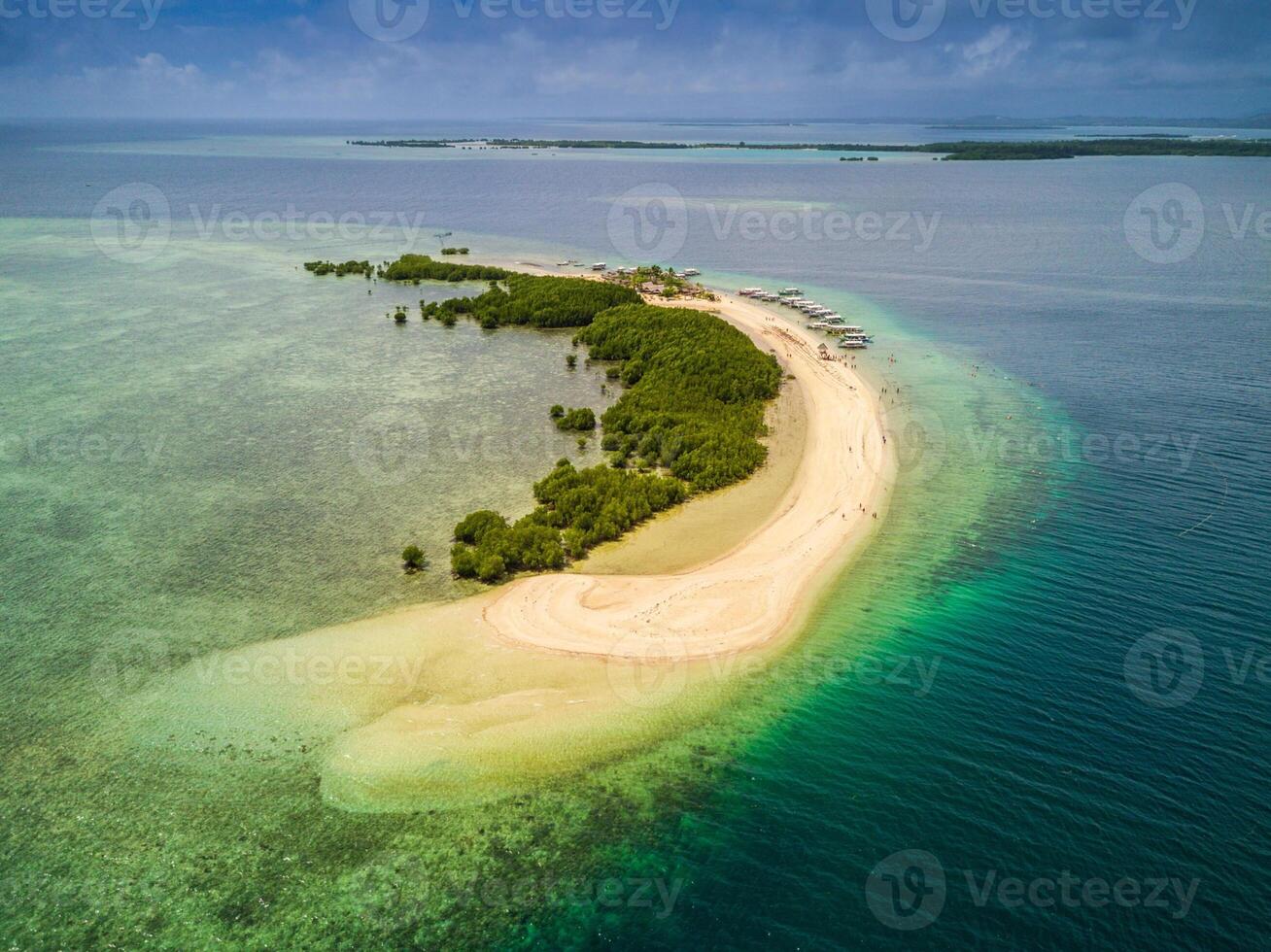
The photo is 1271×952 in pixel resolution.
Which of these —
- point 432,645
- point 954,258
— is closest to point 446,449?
point 432,645

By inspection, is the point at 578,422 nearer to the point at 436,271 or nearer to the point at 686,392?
the point at 686,392

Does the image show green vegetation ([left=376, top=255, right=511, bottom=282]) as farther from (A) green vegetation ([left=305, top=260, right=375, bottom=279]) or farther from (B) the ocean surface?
(B) the ocean surface

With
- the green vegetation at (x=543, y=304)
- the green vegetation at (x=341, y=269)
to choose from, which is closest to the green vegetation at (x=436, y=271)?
the green vegetation at (x=341, y=269)

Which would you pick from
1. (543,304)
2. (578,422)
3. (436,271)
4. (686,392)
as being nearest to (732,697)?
(578,422)

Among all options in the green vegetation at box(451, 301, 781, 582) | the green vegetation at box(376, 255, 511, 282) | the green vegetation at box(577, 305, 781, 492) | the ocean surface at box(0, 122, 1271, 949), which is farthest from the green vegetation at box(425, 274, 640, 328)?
the green vegetation at box(376, 255, 511, 282)

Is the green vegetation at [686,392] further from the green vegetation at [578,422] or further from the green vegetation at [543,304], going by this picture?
the green vegetation at [543,304]
